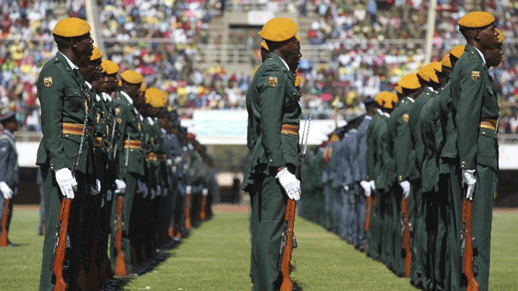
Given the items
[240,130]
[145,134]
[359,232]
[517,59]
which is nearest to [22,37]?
[240,130]

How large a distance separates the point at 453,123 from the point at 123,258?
4743 millimetres

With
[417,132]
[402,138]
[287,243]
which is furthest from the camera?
[402,138]

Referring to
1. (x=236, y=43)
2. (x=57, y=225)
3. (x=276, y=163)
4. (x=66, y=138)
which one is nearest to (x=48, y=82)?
(x=66, y=138)

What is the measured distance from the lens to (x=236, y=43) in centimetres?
4294

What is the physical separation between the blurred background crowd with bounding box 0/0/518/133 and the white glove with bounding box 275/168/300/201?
29.3 meters

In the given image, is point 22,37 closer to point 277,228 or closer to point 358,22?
point 358,22

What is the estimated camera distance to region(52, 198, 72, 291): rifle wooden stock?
782 centimetres

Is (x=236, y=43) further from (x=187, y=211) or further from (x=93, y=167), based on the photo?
(x=93, y=167)

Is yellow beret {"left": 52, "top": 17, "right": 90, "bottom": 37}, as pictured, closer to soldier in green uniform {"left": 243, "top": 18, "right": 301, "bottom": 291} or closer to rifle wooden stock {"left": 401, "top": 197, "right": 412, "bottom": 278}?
soldier in green uniform {"left": 243, "top": 18, "right": 301, "bottom": 291}

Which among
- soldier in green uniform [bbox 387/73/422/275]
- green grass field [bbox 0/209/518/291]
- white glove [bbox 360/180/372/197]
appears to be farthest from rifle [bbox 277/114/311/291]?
white glove [bbox 360/180/372/197]

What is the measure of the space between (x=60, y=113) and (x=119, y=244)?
4086 millimetres

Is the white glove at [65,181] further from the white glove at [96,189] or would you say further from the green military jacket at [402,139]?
the green military jacket at [402,139]

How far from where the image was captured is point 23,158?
3547cm

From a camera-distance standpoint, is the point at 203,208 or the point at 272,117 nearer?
the point at 272,117
